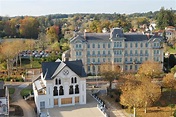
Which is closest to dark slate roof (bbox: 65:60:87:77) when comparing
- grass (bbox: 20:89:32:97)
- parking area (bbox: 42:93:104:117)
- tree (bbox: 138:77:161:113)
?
parking area (bbox: 42:93:104:117)

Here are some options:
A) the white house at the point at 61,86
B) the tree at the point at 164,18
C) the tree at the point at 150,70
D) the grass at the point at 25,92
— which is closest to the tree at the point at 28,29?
the tree at the point at 164,18

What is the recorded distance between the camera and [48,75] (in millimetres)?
34125

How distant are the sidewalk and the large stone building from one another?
12.5 m

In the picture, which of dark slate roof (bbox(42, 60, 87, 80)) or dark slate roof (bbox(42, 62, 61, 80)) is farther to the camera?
dark slate roof (bbox(42, 60, 87, 80))

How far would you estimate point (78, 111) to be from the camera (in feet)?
106

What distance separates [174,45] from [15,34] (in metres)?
45.2

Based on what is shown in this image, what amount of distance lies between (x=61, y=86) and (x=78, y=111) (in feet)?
12.9

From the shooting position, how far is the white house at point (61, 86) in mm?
33938

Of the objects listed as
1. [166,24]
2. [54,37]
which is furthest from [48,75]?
[166,24]

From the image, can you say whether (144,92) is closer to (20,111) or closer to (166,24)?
(20,111)

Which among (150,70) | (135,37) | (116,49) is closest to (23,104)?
(150,70)

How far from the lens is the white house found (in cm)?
3394

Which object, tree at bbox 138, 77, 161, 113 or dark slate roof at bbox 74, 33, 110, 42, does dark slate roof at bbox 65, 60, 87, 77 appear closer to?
tree at bbox 138, 77, 161, 113

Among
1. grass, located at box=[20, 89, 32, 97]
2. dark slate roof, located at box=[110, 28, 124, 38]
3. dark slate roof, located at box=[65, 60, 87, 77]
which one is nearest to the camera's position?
dark slate roof, located at box=[65, 60, 87, 77]
